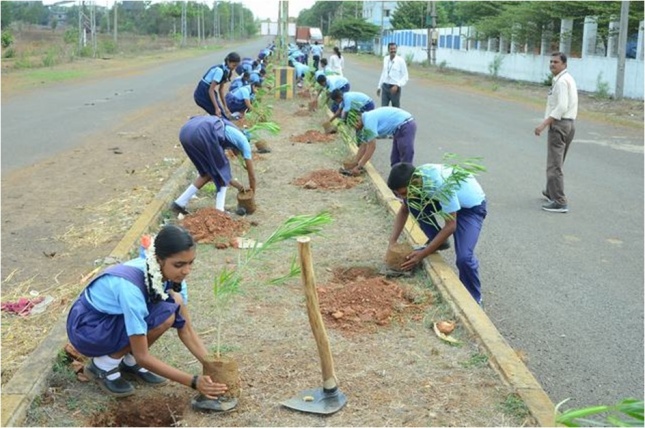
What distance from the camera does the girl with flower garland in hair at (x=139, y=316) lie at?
3.55 m

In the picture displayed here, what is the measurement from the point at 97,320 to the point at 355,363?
147 cm

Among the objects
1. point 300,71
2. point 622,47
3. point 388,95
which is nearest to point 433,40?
→ point 300,71

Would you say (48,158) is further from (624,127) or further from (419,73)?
(419,73)

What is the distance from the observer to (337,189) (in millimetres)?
8992

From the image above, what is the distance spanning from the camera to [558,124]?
8625 millimetres

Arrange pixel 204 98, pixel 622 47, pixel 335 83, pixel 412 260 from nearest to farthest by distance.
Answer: pixel 412 260 < pixel 204 98 < pixel 335 83 < pixel 622 47

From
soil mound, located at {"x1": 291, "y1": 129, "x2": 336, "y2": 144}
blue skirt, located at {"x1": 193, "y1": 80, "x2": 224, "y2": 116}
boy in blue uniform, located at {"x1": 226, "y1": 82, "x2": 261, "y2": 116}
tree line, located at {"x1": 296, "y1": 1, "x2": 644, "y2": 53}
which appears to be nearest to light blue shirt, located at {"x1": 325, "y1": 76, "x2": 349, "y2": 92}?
soil mound, located at {"x1": 291, "y1": 129, "x2": 336, "y2": 144}

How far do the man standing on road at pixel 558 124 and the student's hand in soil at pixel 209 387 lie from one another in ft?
18.9

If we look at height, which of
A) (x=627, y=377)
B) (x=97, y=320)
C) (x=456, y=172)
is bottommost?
(x=627, y=377)

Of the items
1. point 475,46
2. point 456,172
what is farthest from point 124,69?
point 456,172

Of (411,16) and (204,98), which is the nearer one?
(204,98)

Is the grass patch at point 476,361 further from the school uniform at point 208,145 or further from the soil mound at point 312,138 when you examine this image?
the soil mound at point 312,138

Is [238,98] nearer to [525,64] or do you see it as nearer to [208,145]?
[208,145]

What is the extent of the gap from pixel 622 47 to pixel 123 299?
19.6 meters
